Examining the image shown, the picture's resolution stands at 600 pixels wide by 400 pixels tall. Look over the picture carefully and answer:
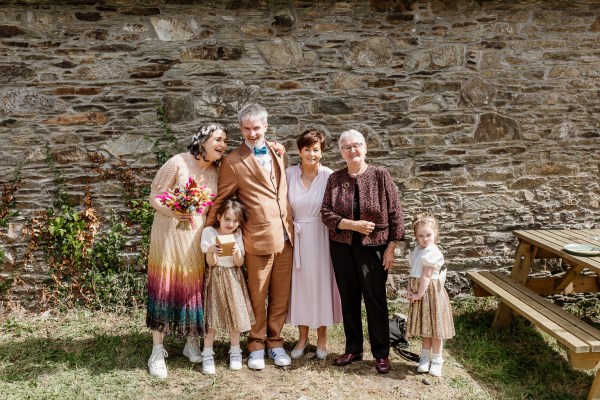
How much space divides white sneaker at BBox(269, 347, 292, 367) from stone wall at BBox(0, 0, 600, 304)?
1.79m

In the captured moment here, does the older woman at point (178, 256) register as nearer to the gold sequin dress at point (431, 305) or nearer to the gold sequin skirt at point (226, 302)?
the gold sequin skirt at point (226, 302)

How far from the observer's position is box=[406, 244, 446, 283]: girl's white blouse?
410 centimetres

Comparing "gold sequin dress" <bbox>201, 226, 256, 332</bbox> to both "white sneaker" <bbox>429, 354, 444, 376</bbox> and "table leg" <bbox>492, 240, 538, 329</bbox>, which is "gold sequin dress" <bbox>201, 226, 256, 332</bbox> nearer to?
"white sneaker" <bbox>429, 354, 444, 376</bbox>

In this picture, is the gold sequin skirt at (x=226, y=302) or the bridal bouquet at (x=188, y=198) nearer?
the bridal bouquet at (x=188, y=198)

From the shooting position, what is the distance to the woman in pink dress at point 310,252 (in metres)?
4.34

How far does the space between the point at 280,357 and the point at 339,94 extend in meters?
2.46

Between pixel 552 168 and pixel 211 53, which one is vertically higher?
pixel 211 53

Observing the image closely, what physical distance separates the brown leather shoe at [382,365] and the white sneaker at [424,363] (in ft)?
0.77

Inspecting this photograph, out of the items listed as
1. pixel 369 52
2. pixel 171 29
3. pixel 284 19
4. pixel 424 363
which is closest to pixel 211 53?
pixel 171 29

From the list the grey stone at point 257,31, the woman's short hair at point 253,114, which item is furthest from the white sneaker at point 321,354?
the grey stone at point 257,31

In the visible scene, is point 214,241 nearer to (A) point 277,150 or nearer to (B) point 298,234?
(B) point 298,234

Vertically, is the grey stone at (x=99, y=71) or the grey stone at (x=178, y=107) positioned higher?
the grey stone at (x=99, y=71)

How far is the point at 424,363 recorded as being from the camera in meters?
4.29

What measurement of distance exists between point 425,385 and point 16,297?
3.77m
